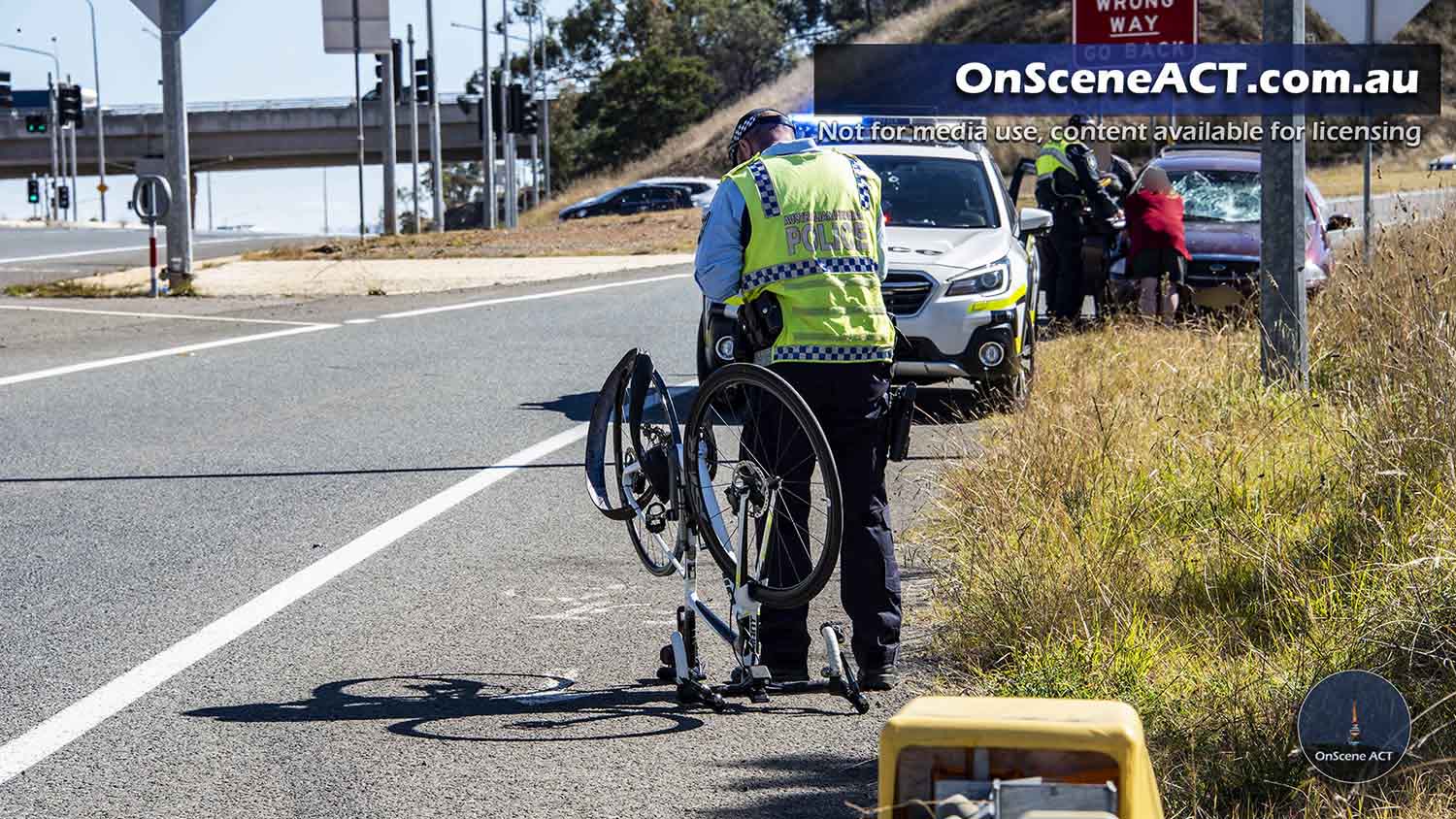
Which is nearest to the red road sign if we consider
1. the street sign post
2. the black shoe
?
the street sign post

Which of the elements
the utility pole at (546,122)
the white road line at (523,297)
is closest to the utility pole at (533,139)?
the utility pole at (546,122)

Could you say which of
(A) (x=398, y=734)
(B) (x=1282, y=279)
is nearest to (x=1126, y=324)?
(B) (x=1282, y=279)

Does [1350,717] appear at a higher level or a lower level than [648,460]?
lower

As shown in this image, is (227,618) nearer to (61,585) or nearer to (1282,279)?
(61,585)

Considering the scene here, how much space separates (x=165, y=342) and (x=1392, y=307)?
11840 mm

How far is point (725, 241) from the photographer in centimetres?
597

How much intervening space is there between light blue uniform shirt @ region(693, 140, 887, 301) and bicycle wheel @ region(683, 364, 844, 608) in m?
0.29

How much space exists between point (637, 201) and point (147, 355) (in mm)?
35626

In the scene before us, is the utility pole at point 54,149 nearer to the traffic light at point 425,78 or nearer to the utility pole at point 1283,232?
the traffic light at point 425,78

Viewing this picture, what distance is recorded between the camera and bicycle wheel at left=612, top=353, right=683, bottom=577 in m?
6.30

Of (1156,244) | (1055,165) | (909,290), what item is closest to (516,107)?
(1055,165)

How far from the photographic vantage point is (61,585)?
24.6 ft

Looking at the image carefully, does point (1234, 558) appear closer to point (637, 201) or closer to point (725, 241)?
point (725, 241)

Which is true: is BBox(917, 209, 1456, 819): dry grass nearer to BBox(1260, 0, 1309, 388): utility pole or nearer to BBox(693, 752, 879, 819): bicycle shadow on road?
BBox(1260, 0, 1309, 388): utility pole
